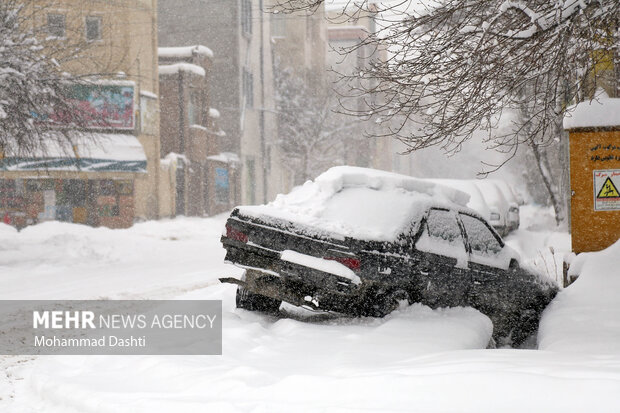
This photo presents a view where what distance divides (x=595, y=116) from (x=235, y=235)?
16.4ft

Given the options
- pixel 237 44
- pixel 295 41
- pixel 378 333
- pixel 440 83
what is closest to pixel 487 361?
pixel 378 333

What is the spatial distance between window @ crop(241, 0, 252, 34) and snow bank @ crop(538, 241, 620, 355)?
37373 millimetres

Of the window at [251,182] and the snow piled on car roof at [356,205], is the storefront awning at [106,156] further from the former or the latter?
the snow piled on car roof at [356,205]

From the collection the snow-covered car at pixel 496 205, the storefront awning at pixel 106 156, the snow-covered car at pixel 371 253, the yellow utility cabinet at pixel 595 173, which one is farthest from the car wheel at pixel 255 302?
the storefront awning at pixel 106 156

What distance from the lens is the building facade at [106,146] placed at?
94.1 ft

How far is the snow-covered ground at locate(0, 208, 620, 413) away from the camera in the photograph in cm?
430

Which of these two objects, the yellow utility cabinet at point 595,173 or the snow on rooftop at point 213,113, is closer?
the yellow utility cabinet at point 595,173

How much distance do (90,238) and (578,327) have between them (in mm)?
15398

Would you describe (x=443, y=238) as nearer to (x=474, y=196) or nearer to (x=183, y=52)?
(x=474, y=196)

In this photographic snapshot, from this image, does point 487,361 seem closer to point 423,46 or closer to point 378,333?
point 378,333

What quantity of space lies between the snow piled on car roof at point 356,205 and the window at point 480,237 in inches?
12.3

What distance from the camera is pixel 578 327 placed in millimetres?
7398

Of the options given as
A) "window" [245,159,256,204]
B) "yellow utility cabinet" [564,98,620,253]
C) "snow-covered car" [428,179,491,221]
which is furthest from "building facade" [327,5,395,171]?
"yellow utility cabinet" [564,98,620,253]

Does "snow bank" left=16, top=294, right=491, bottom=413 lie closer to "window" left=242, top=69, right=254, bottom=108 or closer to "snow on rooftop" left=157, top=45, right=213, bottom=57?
"snow on rooftop" left=157, top=45, right=213, bottom=57
